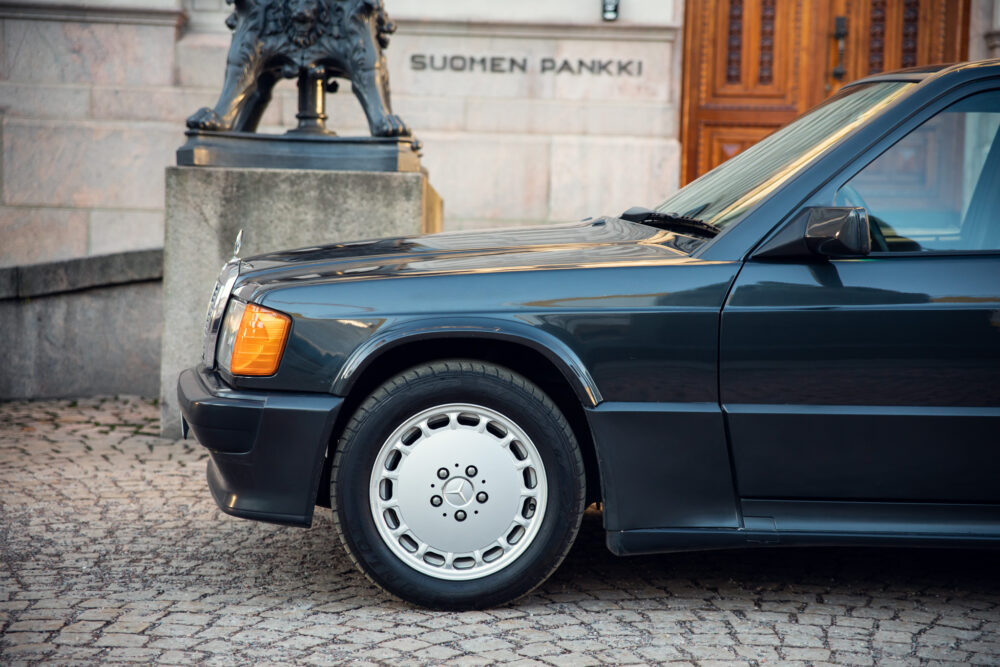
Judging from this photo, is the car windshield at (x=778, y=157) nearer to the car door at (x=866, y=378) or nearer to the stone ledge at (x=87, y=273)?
the car door at (x=866, y=378)

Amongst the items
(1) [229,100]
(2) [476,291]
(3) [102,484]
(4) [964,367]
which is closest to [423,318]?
(2) [476,291]

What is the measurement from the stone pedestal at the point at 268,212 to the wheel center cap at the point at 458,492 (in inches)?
119

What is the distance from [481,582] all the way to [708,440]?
2.83 ft

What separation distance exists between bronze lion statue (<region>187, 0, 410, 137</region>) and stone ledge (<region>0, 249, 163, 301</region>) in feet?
4.55

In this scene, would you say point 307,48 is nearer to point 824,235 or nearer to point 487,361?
point 487,361

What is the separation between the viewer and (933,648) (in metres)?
3.35

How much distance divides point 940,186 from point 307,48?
411cm

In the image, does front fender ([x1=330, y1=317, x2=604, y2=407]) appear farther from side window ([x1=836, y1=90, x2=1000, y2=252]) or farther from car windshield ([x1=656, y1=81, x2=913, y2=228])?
side window ([x1=836, y1=90, x2=1000, y2=252])

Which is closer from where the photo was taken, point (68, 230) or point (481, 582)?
point (481, 582)

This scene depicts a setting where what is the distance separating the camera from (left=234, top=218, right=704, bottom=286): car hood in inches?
142

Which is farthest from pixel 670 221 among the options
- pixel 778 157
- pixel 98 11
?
pixel 98 11

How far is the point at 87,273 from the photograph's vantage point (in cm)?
751

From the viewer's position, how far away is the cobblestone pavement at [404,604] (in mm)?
3285

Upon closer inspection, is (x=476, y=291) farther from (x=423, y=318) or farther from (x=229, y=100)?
(x=229, y=100)
